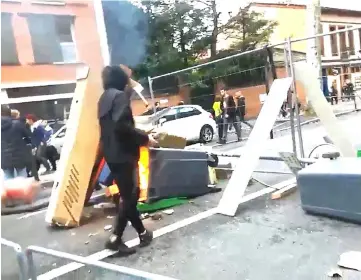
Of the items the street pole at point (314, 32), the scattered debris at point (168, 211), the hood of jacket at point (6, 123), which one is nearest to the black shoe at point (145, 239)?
the scattered debris at point (168, 211)

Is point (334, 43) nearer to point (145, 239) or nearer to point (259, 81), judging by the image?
point (259, 81)

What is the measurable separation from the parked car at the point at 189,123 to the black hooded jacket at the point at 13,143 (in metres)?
0.84

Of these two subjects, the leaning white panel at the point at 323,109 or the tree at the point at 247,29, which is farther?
the leaning white panel at the point at 323,109

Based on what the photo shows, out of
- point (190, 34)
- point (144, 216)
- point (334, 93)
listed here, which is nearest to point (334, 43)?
point (334, 93)

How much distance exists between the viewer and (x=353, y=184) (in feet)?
4.91

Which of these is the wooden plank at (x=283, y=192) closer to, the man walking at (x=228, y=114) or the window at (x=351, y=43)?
the man walking at (x=228, y=114)

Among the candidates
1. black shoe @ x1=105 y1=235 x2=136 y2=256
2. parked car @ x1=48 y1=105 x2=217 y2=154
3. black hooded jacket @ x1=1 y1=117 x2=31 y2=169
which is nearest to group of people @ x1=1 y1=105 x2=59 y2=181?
black hooded jacket @ x1=1 y1=117 x2=31 y2=169

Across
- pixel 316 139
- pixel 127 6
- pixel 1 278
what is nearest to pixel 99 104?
pixel 127 6

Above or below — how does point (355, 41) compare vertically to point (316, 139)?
above

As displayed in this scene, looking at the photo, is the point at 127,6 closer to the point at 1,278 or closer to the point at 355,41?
the point at 1,278

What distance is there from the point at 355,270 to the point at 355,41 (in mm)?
1011

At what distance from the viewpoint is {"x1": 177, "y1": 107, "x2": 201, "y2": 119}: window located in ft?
7.19

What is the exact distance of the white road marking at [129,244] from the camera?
0.98 meters

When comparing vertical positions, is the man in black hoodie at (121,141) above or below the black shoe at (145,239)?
above
